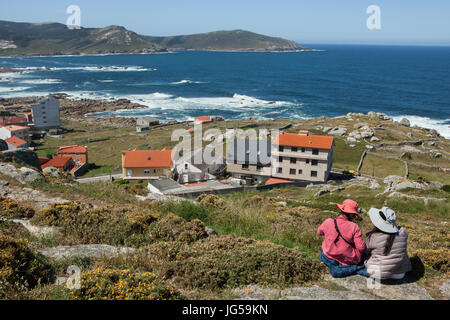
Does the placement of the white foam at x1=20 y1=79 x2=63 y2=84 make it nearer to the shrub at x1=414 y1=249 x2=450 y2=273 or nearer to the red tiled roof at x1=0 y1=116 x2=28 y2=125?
the red tiled roof at x1=0 y1=116 x2=28 y2=125

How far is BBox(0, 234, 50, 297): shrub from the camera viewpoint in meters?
5.56

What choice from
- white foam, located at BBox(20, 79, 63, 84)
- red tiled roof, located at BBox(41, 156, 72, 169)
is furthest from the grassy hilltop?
white foam, located at BBox(20, 79, 63, 84)

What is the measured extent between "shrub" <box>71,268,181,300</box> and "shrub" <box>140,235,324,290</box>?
0.80 m

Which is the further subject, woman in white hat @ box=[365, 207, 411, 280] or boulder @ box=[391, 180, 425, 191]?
boulder @ box=[391, 180, 425, 191]

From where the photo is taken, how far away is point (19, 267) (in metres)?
6.10

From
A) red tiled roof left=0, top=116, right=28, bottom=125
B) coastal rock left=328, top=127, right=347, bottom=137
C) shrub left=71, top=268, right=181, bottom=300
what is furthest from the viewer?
red tiled roof left=0, top=116, right=28, bottom=125

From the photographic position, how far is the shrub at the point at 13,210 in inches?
408

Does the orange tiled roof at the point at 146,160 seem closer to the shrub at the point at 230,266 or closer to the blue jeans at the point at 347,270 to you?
the shrub at the point at 230,266

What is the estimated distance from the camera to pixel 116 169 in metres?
52.6

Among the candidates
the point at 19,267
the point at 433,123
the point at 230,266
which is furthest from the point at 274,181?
the point at 433,123

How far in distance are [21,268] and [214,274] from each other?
347cm

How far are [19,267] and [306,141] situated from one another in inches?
1490

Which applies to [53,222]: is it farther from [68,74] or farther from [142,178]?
[68,74]

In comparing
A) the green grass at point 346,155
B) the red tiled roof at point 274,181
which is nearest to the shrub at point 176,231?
the red tiled roof at point 274,181
